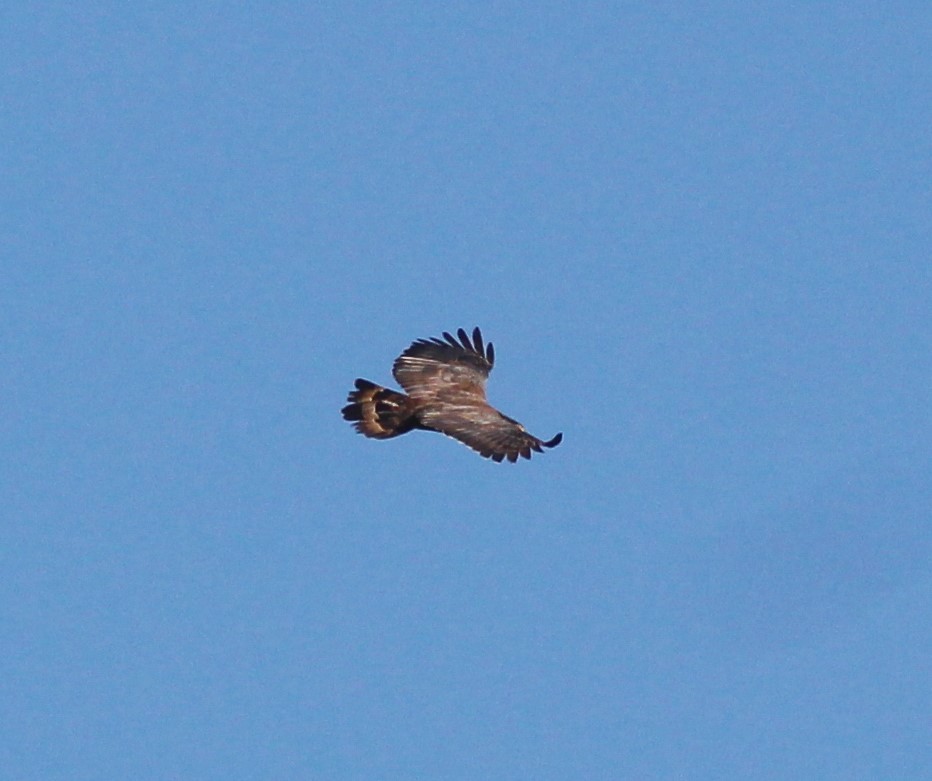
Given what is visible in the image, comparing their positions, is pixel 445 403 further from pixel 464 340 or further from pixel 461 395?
pixel 464 340

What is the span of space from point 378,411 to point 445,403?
1332mm

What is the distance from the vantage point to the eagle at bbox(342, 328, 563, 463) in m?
40.4

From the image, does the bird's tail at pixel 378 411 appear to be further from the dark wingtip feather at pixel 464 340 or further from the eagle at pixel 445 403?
the dark wingtip feather at pixel 464 340

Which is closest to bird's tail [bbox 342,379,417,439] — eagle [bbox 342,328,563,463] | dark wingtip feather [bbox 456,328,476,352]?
eagle [bbox 342,328,563,463]

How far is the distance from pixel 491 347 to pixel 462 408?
382cm

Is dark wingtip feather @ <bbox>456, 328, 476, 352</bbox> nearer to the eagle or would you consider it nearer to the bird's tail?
the eagle

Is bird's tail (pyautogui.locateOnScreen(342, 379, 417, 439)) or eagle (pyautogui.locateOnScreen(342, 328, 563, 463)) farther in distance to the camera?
bird's tail (pyautogui.locateOnScreen(342, 379, 417, 439))

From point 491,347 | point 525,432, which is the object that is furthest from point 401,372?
point 525,432

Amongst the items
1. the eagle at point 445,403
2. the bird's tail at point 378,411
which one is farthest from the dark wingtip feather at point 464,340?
the bird's tail at point 378,411

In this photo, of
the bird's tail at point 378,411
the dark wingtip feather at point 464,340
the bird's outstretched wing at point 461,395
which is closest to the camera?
the bird's outstretched wing at point 461,395

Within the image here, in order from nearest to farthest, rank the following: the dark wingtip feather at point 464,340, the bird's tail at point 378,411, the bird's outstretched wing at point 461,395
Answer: the bird's outstretched wing at point 461,395 < the bird's tail at point 378,411 < the dark wingtip feather at point 464,340

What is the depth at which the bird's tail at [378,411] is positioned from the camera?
42.9 meters

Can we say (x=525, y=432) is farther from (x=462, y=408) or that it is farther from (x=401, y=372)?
(x=401, y=372)

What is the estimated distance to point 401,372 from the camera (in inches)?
1772
